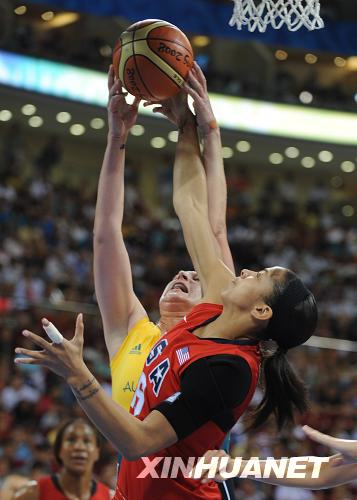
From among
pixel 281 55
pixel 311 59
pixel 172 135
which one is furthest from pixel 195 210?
pixel 311 59

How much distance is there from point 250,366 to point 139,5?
11220 millimetres

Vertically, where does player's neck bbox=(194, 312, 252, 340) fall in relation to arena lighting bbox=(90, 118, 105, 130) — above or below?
above

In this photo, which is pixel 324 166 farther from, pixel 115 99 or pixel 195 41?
pixel 115 99

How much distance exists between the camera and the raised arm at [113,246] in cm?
404

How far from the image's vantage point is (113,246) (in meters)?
4.06

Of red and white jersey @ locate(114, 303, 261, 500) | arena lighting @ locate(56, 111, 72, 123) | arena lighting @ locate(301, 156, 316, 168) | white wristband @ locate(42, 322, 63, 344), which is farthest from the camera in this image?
arena lighting @ locate(301, 156, 316, 168)

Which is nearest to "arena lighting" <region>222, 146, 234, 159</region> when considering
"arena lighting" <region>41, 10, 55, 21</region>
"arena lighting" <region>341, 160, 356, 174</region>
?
"arena lighting" <region>341, 160, 356, 174</region>

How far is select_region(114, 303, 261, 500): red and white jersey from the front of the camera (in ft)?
10.2

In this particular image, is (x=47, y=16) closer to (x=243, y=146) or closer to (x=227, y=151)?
(x=227, y=151)

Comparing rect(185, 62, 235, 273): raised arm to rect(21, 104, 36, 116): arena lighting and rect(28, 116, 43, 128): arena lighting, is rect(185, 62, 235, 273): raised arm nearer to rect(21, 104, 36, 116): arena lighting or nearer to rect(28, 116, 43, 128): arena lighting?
rect(21, 104, 36, 116): arena lighting

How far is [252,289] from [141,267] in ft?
40.7

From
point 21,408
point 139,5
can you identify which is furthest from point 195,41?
point 21,408

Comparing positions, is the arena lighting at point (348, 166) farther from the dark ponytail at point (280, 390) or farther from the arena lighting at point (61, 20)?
the dark ponytail at point (280, 390)

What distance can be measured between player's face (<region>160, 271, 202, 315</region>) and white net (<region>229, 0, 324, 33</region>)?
1.27 metres
